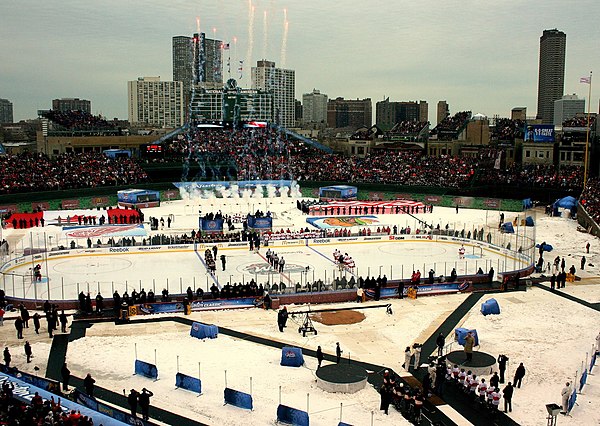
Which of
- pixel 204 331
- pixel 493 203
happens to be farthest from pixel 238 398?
pixel 493 203

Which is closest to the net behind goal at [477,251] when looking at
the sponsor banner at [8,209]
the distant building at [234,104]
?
the sponsor banner at [8,209]

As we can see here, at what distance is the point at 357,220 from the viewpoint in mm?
61750

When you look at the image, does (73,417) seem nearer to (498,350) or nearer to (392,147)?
(498,350)

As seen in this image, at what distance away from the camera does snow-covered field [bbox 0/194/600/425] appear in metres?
21.2

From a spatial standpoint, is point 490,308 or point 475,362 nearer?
point 475,362

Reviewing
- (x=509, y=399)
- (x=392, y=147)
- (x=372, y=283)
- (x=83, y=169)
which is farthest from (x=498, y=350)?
(x=392, y=147)

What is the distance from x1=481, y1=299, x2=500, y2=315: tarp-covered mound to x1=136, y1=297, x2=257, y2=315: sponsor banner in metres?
11.0

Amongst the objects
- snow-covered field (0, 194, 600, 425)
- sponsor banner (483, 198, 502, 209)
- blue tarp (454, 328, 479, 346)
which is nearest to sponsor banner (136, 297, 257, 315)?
snow-covered field (0, 194, 600, 425)

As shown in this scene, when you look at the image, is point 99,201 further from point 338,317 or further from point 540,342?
point 540,342

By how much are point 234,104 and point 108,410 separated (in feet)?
342

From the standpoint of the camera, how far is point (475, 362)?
24.3 meters

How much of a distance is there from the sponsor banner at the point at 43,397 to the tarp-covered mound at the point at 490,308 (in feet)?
64.2

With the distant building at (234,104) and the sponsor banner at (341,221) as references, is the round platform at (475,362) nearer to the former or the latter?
the sponsor banner at (341,221)

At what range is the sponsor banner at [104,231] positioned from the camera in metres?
53.0
